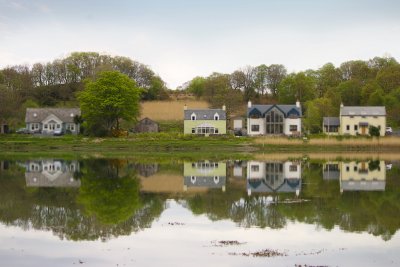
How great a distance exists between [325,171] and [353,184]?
8.63m

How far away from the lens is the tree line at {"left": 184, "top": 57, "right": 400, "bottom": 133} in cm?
9681

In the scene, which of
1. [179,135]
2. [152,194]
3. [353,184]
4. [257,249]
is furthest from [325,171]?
[179,135]

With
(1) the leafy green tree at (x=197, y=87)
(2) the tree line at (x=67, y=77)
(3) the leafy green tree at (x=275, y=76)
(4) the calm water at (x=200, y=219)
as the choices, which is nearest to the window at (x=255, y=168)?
(4) the calm water at (x=200, y=219)

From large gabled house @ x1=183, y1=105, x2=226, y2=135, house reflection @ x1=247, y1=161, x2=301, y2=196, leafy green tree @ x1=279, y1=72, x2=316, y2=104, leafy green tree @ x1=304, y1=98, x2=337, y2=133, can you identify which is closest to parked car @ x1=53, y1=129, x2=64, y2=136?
large gabled house @ x1=183, y1=105, x2=226, y2=135

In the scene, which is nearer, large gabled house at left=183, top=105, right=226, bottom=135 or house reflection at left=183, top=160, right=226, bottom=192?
house reflection at left=183, top=160, right=226, bottom=192

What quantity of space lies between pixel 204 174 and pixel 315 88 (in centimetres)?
8814

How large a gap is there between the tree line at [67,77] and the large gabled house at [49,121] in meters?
18.6

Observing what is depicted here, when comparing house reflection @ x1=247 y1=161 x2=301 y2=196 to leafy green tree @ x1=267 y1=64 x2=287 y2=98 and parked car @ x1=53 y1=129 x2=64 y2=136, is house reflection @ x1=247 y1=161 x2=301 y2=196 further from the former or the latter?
leafy green tree @ x1=267 y1=64 x2=287 y2=98

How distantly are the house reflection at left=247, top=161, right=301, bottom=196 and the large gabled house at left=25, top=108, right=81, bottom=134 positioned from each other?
174ft

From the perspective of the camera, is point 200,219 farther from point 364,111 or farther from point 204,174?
point 364,111

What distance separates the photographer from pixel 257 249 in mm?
18234

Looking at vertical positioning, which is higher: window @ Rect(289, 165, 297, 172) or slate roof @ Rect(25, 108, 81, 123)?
slate roof @ Rect(25, 108, 81, 123)

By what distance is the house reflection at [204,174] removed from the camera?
120 ft

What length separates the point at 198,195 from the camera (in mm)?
31500
